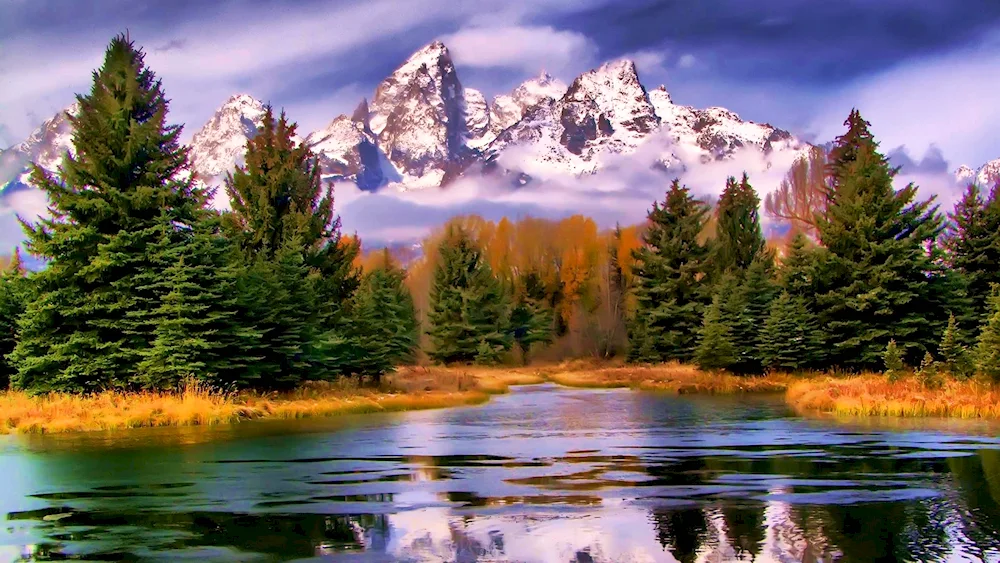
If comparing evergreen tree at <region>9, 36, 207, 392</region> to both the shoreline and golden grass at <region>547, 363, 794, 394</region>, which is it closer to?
the shoreline

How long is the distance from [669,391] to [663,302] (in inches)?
728

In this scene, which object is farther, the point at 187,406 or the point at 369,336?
the point at 369,336

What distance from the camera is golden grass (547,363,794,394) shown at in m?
48.2

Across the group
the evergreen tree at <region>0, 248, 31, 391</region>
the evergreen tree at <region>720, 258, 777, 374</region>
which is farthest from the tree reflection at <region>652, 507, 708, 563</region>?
the evergreen tree at <region>720, 258, 777, 374</region>

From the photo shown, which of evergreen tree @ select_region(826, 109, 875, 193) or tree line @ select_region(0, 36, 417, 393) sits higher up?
evergreen tree @ select_region(826, 109, 875, 193)

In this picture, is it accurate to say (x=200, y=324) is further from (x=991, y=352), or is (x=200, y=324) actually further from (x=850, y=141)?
(x=850, y=141)

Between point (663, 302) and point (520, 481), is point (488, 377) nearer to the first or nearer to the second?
point (663, 302)

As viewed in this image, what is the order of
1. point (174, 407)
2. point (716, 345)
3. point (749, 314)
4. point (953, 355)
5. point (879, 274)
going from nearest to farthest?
point (174, 407) → point (953, 355) → point (879, 274) → point (749, 314) → point (716, 345)

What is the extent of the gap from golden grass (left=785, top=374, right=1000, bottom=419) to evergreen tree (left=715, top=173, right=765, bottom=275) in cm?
3260

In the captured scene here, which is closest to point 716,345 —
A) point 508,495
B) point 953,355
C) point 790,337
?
point 790,337

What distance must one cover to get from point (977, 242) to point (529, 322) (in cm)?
4137

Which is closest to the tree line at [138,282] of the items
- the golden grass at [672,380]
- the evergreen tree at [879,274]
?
the golden grass at [672,380]

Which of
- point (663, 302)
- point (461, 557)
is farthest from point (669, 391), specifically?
point (461, 557)

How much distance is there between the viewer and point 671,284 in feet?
226
